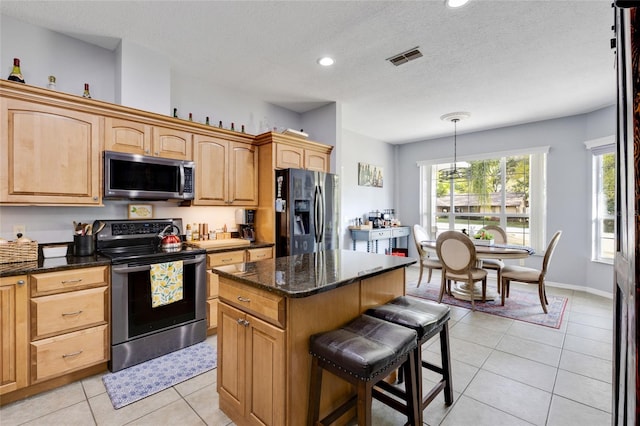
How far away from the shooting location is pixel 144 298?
249 cm

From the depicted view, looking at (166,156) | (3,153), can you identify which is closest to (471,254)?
(166,156)

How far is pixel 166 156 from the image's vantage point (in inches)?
117

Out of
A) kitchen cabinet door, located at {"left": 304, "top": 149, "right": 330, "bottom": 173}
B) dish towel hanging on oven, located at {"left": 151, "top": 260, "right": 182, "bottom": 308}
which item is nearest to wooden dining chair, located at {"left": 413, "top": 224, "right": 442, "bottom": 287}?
kitchen cabinet door, located at {"left": 304, "top": 149, "right": 330, "bottom": 173}

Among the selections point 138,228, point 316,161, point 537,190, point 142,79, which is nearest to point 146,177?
point 138,228

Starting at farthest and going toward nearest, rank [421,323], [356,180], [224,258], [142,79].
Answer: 1. [356,180]
2. [224,258]
3. [142,79]
4. [421,323]

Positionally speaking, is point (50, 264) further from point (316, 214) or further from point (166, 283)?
point (316, 214)

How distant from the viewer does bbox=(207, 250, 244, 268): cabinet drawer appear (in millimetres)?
2963

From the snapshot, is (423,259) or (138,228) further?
(423,259)

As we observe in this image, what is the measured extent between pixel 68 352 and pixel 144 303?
55cm

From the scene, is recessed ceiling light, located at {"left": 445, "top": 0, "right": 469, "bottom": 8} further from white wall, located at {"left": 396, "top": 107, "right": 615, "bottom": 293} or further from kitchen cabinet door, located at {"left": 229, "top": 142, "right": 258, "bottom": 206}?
white wall, located at {"left": 396, "top": 107, "right": 615, "bottom": 293}

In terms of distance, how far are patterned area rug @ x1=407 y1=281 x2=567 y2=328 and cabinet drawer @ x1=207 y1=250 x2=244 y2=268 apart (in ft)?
8.94

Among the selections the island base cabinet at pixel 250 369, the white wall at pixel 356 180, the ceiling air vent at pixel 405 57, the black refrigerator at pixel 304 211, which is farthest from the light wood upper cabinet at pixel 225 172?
the white wall at pixel 356 180

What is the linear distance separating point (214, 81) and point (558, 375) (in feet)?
14.6

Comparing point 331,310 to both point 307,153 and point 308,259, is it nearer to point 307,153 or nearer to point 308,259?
point 308,259
